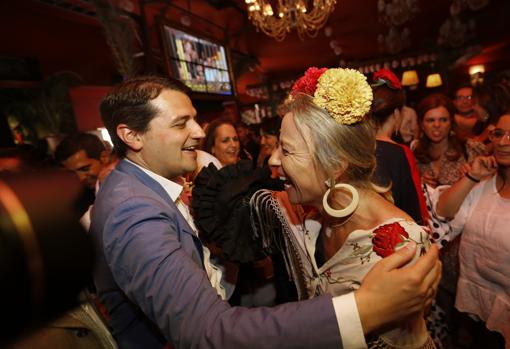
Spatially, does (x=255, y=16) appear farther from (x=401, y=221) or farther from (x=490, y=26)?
(x=490, y=26)

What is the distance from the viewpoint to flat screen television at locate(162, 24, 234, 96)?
230 inches

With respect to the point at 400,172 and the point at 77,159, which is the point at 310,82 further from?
the point at 77,159

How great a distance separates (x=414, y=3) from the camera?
260 inches

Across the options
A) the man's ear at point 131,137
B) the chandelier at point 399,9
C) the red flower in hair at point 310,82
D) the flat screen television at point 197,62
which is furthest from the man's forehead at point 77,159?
the chandelier at point 399,9

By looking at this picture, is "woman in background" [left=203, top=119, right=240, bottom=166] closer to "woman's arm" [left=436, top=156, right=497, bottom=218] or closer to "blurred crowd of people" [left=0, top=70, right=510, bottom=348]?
"blurred crowd of people" [left=0, top=70, right=510, bottom=348]

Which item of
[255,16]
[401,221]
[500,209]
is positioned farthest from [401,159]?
[255,16]

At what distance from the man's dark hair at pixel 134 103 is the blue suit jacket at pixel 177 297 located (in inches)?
16.7

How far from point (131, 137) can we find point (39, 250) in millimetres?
1271

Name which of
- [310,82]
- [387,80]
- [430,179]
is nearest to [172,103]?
[310,82]

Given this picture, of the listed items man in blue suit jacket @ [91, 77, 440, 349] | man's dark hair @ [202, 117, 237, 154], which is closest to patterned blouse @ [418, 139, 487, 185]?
man's dark hair @ [202, 117, 237, 154]

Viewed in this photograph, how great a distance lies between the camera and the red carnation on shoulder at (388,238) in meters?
1.18

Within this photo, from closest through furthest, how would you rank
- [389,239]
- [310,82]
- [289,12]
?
1. [389,239]
2. [310,82]
3. [289,12]

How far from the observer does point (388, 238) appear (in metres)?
1.19

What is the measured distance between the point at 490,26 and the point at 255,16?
11040 millimetres
